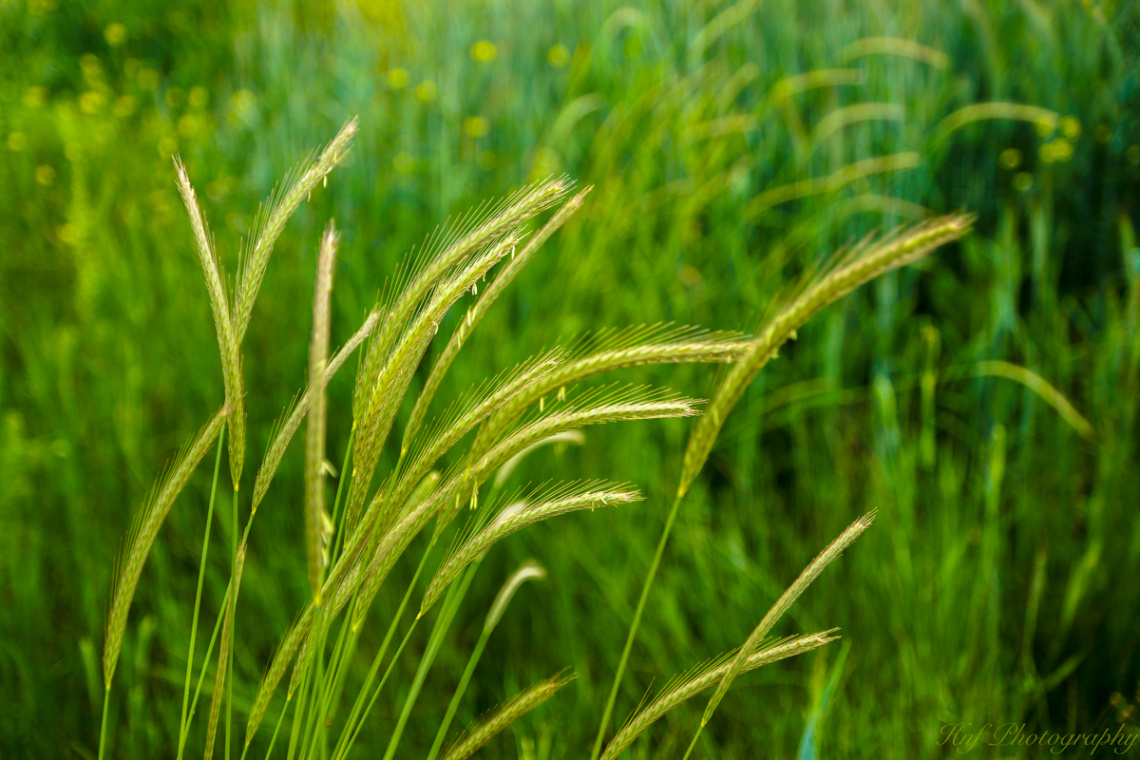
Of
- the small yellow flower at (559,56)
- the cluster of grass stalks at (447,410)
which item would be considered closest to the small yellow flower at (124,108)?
the small yellow flower at (559,56)

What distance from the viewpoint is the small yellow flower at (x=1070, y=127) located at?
212cm

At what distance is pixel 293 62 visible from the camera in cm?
317

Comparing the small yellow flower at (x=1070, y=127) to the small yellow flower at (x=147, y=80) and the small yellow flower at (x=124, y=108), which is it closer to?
the small yellow flower at (x=124, y=108)

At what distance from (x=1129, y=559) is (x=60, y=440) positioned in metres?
2.01

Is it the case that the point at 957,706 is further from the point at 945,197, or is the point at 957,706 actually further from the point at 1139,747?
the point at 945,197

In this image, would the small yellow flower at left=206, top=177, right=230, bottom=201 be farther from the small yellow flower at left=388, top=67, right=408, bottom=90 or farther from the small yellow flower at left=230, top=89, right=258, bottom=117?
the small yellow flower at left=388, top=67, right=408, bottom=90

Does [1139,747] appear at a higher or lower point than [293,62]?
lower

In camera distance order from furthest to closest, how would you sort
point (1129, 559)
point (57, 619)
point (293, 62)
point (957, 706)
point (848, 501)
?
1. point (293, 62)
2. point (848, 501)
3. point (57, 619)
4. point (1129, 559)
5. point (957, 706)

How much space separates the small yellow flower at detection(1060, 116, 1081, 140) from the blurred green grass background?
0.02 metres

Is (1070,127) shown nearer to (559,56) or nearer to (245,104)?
(559,56)

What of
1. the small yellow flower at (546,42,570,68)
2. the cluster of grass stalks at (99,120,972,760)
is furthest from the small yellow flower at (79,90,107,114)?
the cluster of grass stalks at (99,120,972,760)

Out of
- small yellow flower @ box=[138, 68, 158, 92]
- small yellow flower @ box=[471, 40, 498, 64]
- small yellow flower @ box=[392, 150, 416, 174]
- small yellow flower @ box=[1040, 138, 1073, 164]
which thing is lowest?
small yellow flower @ box=[1040, 138, 1073, 164]

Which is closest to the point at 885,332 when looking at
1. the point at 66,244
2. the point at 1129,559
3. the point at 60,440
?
the point at 1129,559

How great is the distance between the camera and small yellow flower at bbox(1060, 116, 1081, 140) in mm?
2117
